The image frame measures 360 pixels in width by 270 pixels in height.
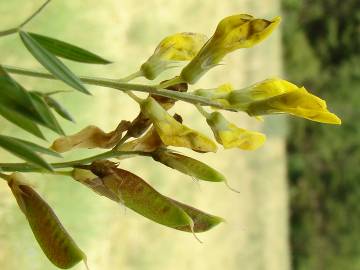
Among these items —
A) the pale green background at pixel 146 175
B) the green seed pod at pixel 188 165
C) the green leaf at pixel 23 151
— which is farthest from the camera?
the pale green background at pixel 146 175

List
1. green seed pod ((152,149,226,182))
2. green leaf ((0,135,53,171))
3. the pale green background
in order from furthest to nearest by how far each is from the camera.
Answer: the pale green background
green seed pod ((152,149,226,182))
green leaf ((0,135,53,171))

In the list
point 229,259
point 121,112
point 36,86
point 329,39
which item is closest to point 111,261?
point 121,112

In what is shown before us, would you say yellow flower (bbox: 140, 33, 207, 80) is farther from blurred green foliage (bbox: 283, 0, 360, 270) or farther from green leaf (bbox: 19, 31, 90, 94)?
blurred green foliage (bbox: 283, 0, 360, 270)

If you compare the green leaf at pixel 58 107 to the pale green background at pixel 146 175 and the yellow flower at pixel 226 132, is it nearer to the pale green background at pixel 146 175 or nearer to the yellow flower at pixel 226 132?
the yellow flower at pixel 226 132

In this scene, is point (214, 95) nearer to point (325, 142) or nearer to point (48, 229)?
point (48, 229)

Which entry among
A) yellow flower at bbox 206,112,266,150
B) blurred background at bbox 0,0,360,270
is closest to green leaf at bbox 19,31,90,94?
yellow flower at bbox 206,112,266,150

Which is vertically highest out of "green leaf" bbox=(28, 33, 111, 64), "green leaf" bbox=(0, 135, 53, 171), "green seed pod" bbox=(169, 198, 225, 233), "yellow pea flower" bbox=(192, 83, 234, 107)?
"green leaf" bbox=(28, 33, 111, 64)

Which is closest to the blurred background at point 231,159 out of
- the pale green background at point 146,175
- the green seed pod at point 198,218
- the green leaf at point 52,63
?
the pale green background at point 146,175
